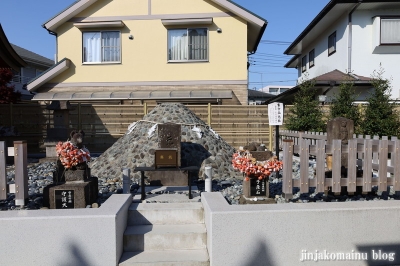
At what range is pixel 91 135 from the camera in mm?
14328

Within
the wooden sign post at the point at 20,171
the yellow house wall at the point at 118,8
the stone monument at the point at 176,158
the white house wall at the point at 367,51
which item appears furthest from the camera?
the yellow house wall at the point at 118,8

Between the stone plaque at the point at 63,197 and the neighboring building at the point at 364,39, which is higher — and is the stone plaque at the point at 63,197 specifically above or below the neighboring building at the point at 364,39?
below

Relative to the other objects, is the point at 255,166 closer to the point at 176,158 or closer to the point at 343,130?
the point at 343,130

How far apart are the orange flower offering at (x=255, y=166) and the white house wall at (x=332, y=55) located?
13.2 metres

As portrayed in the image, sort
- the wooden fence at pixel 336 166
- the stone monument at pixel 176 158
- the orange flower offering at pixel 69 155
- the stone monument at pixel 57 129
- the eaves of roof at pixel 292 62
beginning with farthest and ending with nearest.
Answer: the eaves of roof at pixel 292 62
the stone monument at pixel 57 129
the stone monument at pixel 176 158
the orange flower offering at pixel 69 155
the wooden fence at pixel 336 166

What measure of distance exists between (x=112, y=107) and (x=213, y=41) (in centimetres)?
583

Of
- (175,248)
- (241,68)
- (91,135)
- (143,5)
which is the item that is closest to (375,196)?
(175,248)

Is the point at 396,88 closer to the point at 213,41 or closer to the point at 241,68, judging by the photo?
the point at 241,68

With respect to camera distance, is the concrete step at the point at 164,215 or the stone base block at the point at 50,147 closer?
the concrete step at the point at 164,215

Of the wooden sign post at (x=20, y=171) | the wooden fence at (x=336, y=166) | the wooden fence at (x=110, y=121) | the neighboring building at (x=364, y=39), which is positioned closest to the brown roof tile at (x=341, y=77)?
the neighboring building at (x=364, y=39)

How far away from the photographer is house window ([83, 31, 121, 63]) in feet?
52.2

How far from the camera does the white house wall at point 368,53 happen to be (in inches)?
602

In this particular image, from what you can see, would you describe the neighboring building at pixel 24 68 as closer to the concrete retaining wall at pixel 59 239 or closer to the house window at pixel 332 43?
the concrete retaining wall at pixel 59 239

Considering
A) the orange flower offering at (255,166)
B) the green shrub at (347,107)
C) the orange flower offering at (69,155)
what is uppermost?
the green shrub at (347,107)
